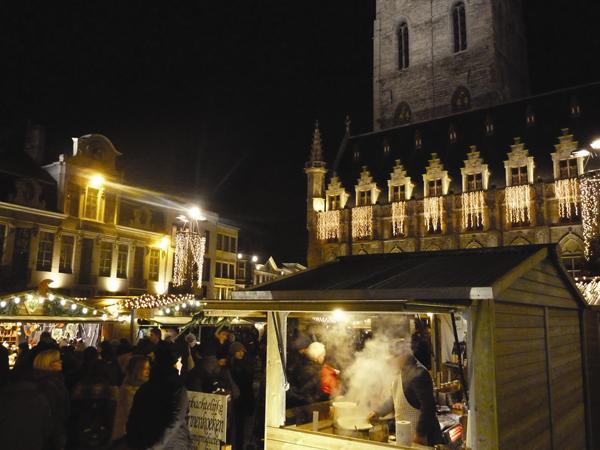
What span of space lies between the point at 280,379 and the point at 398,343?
4.74 feet

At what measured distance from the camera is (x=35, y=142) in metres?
28.1

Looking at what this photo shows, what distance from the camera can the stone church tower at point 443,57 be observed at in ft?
124

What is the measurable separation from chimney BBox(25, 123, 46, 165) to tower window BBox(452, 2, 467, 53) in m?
29.7

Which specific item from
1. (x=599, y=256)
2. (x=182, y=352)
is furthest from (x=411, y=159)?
(x=182, y=352)

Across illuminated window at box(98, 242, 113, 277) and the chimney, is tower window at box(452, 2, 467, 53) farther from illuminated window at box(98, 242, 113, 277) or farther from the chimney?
the chimney

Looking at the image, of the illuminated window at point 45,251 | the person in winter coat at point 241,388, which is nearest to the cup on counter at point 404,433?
the person in winter coat at point 241,388

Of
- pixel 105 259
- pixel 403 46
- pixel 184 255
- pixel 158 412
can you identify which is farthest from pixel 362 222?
pixel 158 412

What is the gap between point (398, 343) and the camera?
5.70m

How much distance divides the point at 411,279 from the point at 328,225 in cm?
2966

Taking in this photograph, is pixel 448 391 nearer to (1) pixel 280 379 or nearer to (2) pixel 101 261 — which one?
(1) pixel 280 379

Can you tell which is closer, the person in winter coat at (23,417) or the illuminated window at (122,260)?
the person in winter coat at (23,417)

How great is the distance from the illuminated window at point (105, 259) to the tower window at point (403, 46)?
88.6 feet

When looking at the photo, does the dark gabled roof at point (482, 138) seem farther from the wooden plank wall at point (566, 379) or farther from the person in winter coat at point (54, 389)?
the person in winter coat at point (54, 389)

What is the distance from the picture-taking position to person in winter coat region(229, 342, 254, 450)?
7.96m
